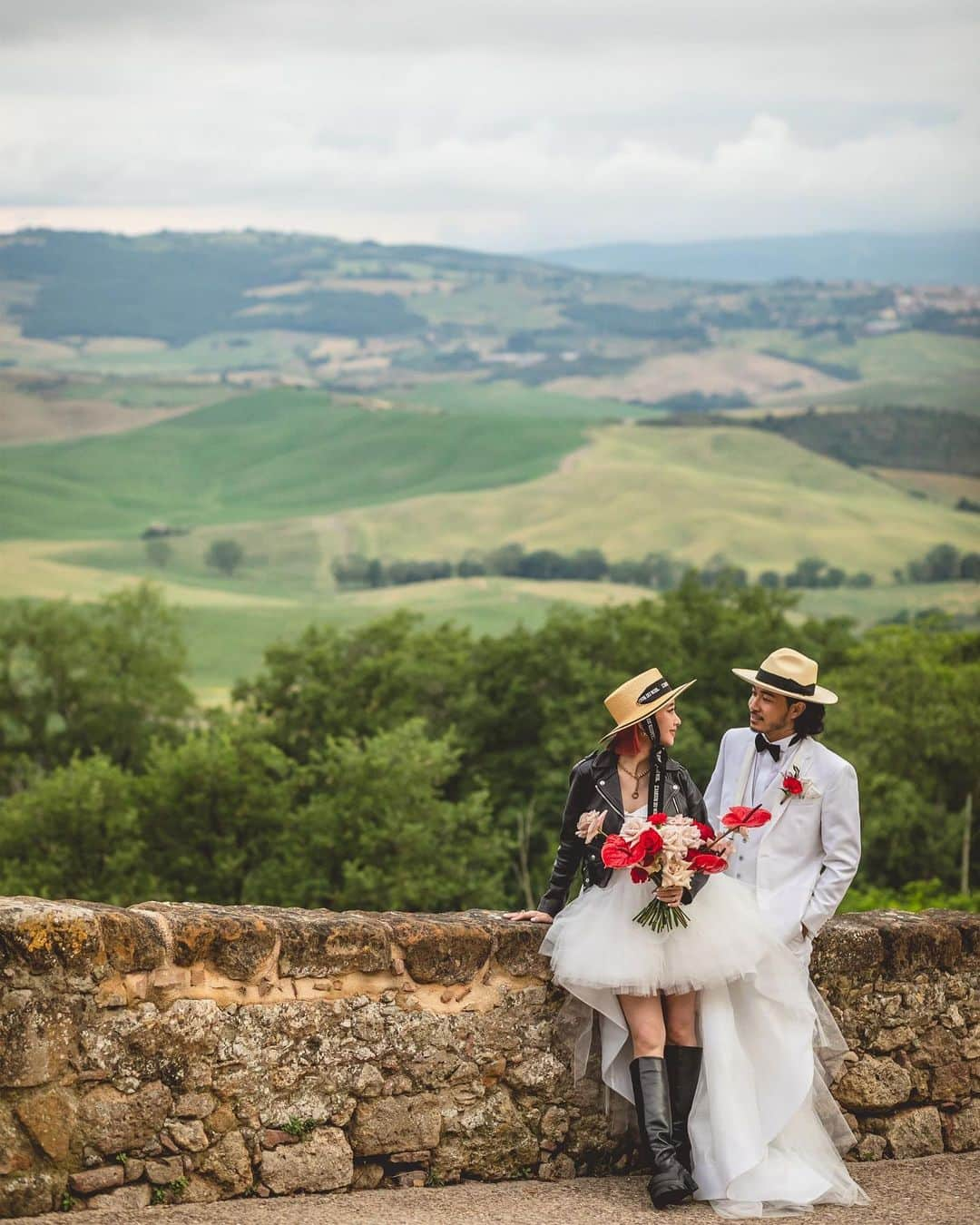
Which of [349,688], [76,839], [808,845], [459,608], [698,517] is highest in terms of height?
[808,845]

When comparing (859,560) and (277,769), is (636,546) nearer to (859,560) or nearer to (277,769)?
(859,560)

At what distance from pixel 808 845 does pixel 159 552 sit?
174m

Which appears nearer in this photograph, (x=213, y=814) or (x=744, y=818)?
(x=744, y=818)

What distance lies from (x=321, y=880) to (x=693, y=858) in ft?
97.5

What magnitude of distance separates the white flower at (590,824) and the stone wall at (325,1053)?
61cm

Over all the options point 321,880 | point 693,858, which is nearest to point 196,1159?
point 693,858

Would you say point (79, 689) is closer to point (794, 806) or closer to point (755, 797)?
point (755, 797)

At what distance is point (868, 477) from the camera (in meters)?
190

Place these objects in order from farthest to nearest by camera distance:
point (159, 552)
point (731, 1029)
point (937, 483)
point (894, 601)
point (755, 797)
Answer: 1. point (937, 483)
2. point (159, 552)
3. point (894, 601)
4. point (755, 797)
5. point (731, 1029)

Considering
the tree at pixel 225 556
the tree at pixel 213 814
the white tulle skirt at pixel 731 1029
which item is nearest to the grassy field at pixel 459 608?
the tree at pixel 225 556

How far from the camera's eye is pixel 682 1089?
667cm

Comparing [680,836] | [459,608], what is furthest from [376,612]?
[680,836]

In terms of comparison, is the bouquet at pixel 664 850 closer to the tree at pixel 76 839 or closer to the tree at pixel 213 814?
the tree at pixel 76 839

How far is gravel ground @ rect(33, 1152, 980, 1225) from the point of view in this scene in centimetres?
621
